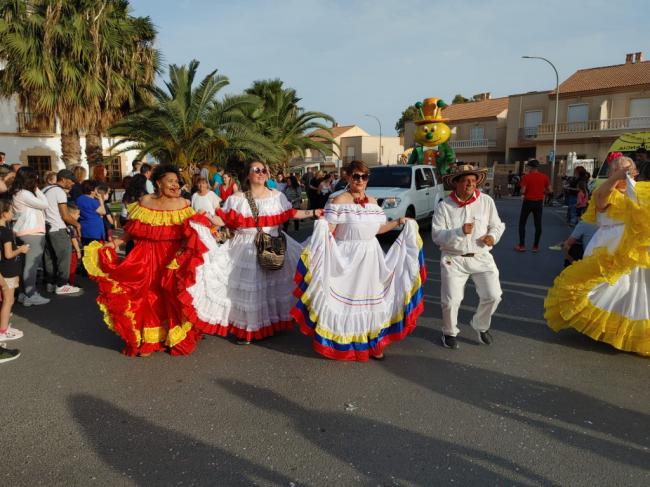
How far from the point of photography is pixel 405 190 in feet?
39.7

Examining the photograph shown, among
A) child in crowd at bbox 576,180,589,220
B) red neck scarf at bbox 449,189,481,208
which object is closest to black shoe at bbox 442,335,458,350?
red neck scarf at bbox 449,189,481,208

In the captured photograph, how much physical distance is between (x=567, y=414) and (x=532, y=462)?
2.58 feet

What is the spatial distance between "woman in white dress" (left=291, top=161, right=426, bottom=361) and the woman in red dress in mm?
1134

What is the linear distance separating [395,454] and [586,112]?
39.0 metres

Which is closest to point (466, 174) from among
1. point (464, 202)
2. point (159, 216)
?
point (464, 202)

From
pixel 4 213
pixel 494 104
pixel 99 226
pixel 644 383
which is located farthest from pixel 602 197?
pixel 494 104

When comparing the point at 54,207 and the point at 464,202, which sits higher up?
the point at 464,202

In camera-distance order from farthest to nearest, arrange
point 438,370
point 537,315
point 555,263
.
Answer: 1. point 555,263
2. point 537,315
3. point 438,370

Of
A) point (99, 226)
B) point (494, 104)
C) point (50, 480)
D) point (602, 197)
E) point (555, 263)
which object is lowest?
point (50, 480)

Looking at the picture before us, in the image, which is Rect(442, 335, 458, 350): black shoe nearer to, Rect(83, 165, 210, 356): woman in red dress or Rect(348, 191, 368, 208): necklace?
Rect(348, 191, 368, 208): necklace

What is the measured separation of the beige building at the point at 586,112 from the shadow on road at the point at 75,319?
30505 mm

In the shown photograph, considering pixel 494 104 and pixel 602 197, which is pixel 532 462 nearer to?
pixel 602 197

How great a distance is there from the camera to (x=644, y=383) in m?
4.09

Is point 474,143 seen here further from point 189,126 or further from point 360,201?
point 360,201
